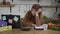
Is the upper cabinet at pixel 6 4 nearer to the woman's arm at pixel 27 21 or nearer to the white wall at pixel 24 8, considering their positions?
the white wall at pixel 24 8

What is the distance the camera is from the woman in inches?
58.3

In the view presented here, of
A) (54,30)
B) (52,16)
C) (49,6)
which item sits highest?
(49,6)

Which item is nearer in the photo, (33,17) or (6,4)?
(33,17)

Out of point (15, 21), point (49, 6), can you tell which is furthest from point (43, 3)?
point (15, 21)

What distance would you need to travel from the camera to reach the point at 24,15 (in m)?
1.57

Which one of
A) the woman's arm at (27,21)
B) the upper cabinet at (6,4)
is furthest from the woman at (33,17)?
the upper cabinet at (6,4)

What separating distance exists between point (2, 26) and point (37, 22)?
1.25 feet

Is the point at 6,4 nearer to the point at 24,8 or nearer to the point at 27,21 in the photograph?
the point at 24,8

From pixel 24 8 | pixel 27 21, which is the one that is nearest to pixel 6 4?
pixel 24 8

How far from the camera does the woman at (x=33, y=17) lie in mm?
1480

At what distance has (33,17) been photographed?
150cm

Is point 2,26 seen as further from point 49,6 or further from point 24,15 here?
point 49,6

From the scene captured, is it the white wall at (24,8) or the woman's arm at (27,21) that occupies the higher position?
the white wall at (24,8)

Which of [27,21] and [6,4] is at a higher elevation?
[6,4]
